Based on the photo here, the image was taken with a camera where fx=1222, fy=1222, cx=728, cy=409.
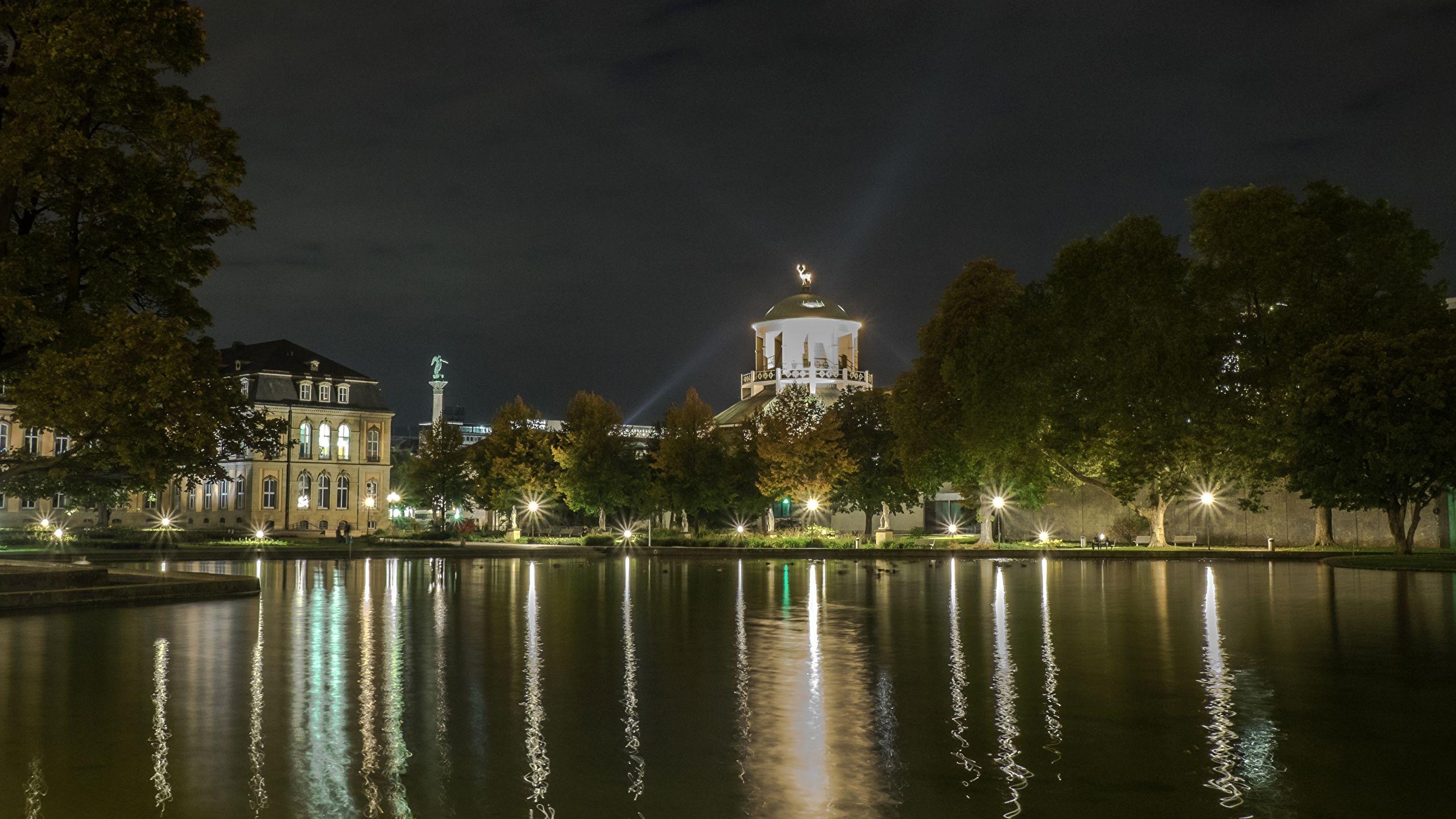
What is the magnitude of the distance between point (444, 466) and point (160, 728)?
229 ft

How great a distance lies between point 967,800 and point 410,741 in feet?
14.6

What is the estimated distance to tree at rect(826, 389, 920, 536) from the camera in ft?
209

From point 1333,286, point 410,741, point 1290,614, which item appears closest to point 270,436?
point 410,741

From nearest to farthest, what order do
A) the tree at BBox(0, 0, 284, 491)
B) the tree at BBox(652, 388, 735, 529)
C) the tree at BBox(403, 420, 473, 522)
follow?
the tree at BBox(0, 0, 284, 491) → the tree at BBox(652, 388, 735, 529) → the tree at BBox(403, 420, 473, 522)

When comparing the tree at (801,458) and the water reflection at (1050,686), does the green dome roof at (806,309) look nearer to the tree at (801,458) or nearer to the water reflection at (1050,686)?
the tree at (801,458)

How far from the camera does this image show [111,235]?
2400 cm

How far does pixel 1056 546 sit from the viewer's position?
2100 inches

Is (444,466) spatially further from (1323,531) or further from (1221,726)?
(1221,726)

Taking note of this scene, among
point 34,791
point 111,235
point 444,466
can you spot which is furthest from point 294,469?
point 34,791

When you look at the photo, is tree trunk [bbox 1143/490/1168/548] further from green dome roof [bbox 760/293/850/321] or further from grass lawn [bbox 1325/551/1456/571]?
green dome roof [bbox 760/293/850/321]

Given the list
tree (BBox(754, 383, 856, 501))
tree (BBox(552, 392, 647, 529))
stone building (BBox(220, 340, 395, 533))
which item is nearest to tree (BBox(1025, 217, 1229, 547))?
tree (BBox(754, 383, 856, 501))

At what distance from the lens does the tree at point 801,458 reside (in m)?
61.1

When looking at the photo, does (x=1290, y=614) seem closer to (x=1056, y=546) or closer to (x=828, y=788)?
(x=828, y=788)

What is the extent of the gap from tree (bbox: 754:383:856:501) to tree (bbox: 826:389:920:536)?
1.05 metres
